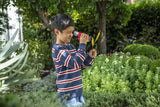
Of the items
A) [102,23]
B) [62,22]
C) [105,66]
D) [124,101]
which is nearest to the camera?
[62,22]

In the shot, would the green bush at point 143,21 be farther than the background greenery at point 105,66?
Yes

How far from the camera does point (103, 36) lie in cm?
660

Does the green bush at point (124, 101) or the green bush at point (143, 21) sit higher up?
the green bush at point (143, 21)

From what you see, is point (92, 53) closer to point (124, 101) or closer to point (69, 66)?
point (69, 66)

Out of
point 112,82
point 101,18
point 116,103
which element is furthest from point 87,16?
point 116,103

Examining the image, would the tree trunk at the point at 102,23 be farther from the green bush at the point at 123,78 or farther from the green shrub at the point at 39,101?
the green shrub at the point at 39,101

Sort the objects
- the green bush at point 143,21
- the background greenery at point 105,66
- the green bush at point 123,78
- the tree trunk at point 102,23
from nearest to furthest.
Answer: the background greenery at point 105,66, the green bush at point 123,78, the tree trunk at point 102,23, the green bush at point 143,21

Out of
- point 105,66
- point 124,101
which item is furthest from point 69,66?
point 105,66

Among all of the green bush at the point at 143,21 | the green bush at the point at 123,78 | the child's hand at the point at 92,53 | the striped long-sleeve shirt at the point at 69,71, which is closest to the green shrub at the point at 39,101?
the striped long-sleeve shirt at the point at 69,71

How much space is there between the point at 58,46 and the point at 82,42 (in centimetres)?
22

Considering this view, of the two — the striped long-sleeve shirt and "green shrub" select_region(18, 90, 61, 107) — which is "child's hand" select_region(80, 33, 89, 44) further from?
"green shrub" select_region(18, 90, 61, 107)

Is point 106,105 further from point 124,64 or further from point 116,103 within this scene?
point 124,64

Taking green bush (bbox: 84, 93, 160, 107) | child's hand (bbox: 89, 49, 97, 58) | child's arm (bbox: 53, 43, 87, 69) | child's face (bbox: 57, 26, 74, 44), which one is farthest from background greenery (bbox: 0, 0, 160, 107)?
child's hand (bbox: 89, 49, 97, 58)

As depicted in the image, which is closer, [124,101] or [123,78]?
[124,101]
